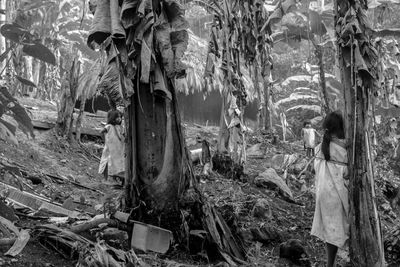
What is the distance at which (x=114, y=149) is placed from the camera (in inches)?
300

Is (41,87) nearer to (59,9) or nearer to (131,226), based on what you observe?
(59,9)

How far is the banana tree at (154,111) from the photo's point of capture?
160 inches

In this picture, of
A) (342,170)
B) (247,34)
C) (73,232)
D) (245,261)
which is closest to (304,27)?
(247,34)

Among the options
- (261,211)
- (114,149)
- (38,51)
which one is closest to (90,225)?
(38,51)

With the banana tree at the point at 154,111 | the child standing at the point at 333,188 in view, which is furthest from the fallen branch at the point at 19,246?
the child standing at the point at 333,188

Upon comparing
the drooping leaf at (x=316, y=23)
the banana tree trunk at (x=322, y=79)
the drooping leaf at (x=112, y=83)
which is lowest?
the drooping leaf at (x=112, y=83)

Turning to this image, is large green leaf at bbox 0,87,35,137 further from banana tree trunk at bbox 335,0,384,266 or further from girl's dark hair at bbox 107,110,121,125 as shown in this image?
girl's dark hair at bbox 107,110,121,125

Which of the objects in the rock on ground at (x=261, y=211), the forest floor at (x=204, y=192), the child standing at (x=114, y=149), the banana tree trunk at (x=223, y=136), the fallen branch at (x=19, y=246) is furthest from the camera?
the banana tree trunk at (x=223, y=136)

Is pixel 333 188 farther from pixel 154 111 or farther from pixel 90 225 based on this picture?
pixel 90 225

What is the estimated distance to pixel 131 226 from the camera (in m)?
4.07

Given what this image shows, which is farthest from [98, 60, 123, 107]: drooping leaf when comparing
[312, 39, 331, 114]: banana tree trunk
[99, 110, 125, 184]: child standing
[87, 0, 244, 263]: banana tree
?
[312, 39, 331, 114]: banana tree trunk

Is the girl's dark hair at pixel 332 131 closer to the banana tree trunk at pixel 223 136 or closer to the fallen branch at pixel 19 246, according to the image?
the fallen branch at pixel 19 246

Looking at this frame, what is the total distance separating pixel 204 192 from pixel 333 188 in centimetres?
269

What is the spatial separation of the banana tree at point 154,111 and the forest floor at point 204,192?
365 millimetres
